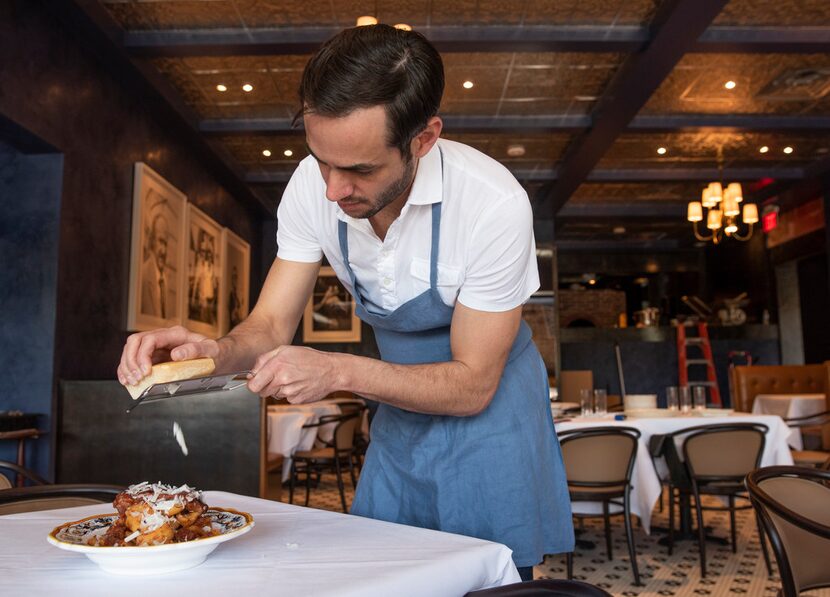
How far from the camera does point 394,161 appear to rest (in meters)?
1.15

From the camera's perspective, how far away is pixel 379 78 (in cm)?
109

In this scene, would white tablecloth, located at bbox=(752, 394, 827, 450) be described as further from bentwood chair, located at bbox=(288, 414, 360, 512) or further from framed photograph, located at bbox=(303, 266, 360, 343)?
framed photograph, located at bbox=(303, 266, 360, 343)

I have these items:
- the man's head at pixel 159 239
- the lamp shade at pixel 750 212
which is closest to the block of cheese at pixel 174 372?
the man's head at pixel 159 239

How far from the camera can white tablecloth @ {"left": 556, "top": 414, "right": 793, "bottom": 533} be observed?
13.2 ft

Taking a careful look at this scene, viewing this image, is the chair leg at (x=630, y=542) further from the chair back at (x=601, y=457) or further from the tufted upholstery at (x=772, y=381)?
the tufted upholstery at (x=772, y=381)

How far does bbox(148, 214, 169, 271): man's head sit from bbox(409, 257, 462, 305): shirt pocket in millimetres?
4673

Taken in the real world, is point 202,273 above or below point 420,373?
above

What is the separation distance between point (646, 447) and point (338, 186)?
3420 mm

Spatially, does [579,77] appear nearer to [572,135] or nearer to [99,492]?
[572,135]

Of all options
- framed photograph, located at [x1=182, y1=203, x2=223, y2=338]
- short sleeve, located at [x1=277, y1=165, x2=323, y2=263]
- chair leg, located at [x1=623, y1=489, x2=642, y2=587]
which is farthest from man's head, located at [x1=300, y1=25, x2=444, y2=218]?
framed photograph, located at [x1=182, y1=203, x2=223, y2=338]

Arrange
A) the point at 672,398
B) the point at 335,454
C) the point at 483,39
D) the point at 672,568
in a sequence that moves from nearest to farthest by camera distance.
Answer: the point at 672,568
the point at 672,398
the point at 483,39
the point at 335,454

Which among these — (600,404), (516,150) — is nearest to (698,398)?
(600,404)

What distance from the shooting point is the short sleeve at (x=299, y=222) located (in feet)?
4.67

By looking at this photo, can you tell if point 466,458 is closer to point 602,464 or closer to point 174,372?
point 174,372
